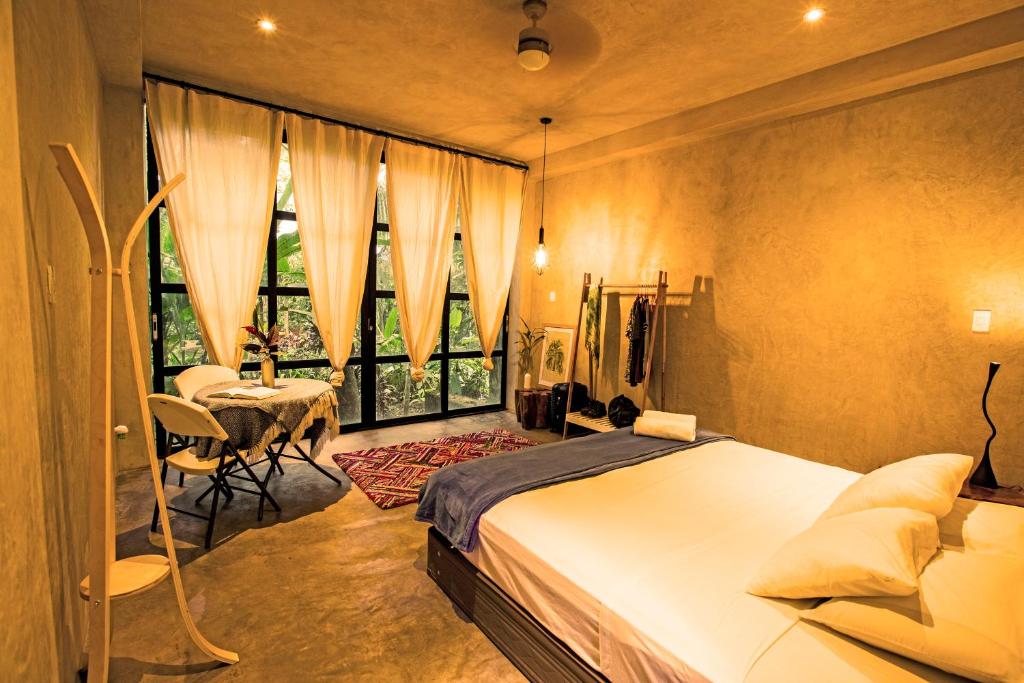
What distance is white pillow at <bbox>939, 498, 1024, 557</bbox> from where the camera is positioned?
166 cm

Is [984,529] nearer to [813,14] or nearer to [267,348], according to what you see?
[813,14]

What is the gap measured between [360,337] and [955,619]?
468 centimetres

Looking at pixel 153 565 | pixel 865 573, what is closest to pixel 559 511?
pixel 865 573

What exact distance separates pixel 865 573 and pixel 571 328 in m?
4.24

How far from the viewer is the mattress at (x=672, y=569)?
128 centimetres

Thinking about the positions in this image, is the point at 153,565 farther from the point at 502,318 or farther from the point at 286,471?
the point at 502,318

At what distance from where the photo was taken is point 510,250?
18.9 feet

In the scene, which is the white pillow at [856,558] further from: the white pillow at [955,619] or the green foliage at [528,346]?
the green foliage at [528,346]

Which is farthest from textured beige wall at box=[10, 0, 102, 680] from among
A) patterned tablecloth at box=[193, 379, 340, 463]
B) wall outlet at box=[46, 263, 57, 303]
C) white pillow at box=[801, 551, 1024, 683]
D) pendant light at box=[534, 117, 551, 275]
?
pendant light at box=[534, 117, 551, 275]

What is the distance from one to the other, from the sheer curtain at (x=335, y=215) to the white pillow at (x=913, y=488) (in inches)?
158

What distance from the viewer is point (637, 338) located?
Result: 4488mm

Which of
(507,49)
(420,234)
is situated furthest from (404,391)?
(507,49)

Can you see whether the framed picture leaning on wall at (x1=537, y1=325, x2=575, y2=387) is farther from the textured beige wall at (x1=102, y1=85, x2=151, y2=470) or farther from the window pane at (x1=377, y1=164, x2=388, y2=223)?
the textured beige wall at (x1=102, y1=85, x2=151, y2=470)

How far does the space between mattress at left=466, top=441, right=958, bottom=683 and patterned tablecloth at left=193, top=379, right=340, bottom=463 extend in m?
1.57
